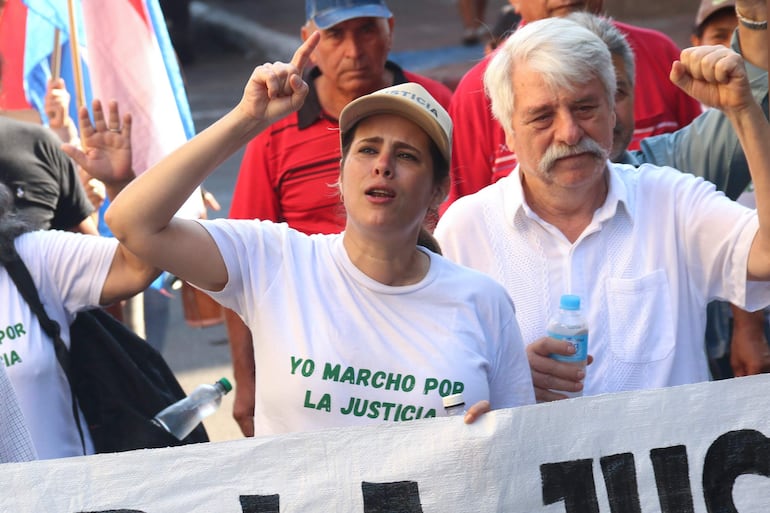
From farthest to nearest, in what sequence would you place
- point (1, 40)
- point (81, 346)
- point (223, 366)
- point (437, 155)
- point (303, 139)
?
1. point (223, 366)
2. point (1, 40)
3. point (303, 139)
4. point (81, 346)
5. point (437, 155)

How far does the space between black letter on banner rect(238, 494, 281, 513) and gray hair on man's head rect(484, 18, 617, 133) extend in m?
1.22

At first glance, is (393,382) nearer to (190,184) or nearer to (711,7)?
(190,184)

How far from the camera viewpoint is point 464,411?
2900 mm

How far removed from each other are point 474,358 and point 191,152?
750 mm

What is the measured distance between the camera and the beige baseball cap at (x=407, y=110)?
3.04 metres

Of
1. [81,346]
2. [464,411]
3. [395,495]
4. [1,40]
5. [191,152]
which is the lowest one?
[395,495]

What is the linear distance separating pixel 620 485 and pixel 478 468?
314 millimetres

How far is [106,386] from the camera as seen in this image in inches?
140

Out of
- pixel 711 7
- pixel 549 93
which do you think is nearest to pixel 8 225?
pixel 549 93

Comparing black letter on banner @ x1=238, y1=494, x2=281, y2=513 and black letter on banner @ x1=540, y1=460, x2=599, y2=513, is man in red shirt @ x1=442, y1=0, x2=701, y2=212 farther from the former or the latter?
black letter on banner @ x1=238, y1=494, x2=281, y2=513

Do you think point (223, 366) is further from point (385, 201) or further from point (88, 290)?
point (385, 201)

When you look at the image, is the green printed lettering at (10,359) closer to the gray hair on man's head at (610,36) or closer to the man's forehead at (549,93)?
the man's forehead at (549,93)

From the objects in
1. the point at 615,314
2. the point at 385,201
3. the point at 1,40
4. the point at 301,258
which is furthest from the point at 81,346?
the point at 1,40

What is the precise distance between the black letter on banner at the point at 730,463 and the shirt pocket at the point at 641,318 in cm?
38
